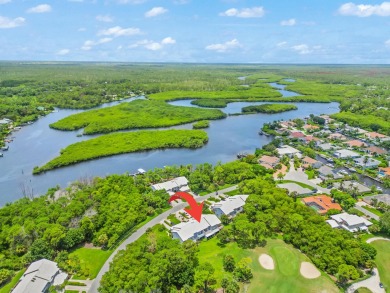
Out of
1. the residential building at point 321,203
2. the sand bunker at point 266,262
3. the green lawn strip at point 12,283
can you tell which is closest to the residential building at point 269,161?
the residential building at point 321,203

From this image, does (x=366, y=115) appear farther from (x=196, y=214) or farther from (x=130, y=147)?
(x=196, y=214)

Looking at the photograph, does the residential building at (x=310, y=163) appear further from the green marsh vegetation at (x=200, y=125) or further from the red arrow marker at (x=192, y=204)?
the green marsh vegetation at (x=200, y=125)

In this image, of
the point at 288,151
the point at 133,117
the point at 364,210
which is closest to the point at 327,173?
the point at 364,210

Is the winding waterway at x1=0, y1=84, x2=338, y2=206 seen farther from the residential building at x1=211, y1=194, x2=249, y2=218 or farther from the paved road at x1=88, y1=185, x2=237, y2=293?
the residential building at x1=211, y1=194, x2=249, y2=218

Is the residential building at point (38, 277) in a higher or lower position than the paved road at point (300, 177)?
higher

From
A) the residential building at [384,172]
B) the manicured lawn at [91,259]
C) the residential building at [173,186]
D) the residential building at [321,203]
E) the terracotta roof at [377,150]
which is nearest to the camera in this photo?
the manicured lawn at [91,259]

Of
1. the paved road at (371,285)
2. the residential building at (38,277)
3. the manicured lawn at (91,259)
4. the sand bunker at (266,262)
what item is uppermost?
the residential building at (38,277)
